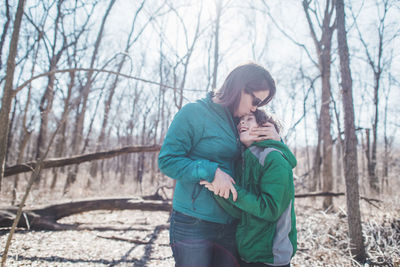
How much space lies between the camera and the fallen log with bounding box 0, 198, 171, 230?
11.5 feet

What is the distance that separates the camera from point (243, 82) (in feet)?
3.94

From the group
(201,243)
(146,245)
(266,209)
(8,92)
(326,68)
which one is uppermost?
(326,68)

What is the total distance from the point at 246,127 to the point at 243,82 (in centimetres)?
25

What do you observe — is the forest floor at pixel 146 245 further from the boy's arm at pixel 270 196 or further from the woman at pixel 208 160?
the boy's arm at pixel 270 196

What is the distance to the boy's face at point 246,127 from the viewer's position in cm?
121

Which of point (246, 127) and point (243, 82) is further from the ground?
point (243, 82)

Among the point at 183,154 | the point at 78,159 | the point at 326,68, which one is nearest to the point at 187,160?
the point at 183,154

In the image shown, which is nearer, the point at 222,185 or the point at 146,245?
the point at 222,185

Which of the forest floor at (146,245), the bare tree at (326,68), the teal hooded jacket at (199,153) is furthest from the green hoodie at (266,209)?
the bare tree at (326,68)

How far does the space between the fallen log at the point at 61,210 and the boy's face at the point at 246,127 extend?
3.27m

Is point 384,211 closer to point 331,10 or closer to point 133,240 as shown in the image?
point 133,240

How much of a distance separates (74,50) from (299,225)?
1102 centimetres

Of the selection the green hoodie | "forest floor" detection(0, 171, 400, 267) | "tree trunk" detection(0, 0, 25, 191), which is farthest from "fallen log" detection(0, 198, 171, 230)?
the green hoodie

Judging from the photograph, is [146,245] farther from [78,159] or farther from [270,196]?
[270,196]
